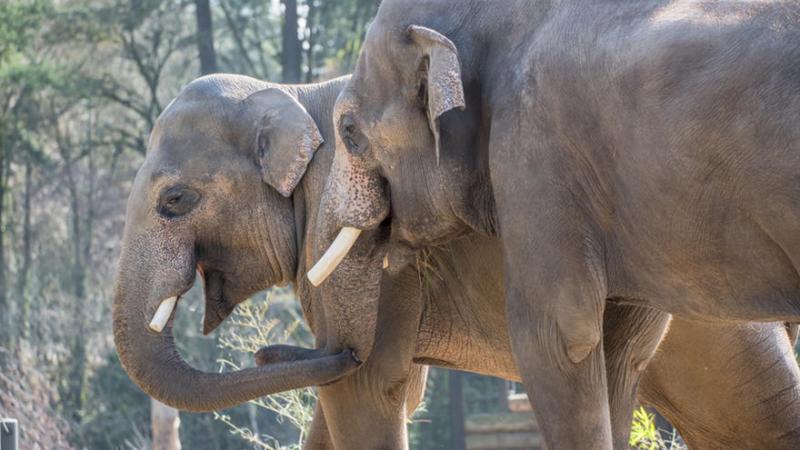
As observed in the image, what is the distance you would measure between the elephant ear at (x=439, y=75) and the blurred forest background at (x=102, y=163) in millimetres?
15168

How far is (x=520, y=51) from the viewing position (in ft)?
15.8

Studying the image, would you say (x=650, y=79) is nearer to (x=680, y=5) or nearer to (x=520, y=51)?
(x=680, y=5)

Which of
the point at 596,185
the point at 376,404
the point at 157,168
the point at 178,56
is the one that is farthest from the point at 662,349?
the point at 178,56

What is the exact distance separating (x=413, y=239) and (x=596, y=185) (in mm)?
1060

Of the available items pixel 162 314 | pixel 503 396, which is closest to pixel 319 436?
pixel 162 314

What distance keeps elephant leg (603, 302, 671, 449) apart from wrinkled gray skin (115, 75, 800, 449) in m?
0.58

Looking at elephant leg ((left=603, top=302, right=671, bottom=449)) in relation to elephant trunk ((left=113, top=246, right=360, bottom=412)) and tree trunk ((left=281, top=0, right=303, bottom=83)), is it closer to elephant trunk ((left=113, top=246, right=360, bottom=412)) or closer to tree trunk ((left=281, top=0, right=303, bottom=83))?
elephant trunk ((left=113, top=246, right=360, bottom=412))

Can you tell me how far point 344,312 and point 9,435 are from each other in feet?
6.15

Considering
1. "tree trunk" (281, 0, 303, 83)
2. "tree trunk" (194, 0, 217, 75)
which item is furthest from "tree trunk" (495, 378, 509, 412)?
"tree trunk" (194, 0, 217, 75)

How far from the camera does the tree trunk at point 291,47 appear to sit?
2412 cm

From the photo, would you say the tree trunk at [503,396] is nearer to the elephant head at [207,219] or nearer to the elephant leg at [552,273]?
the elephant head at [207,219]

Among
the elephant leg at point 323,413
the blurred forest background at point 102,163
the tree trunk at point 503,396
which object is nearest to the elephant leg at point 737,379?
the elephant leg at point 323,413

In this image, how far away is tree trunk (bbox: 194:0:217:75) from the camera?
24.9m

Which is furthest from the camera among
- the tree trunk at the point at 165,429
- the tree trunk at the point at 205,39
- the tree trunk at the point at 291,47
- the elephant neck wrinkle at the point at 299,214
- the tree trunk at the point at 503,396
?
the tree trunk at the point at 205,39
